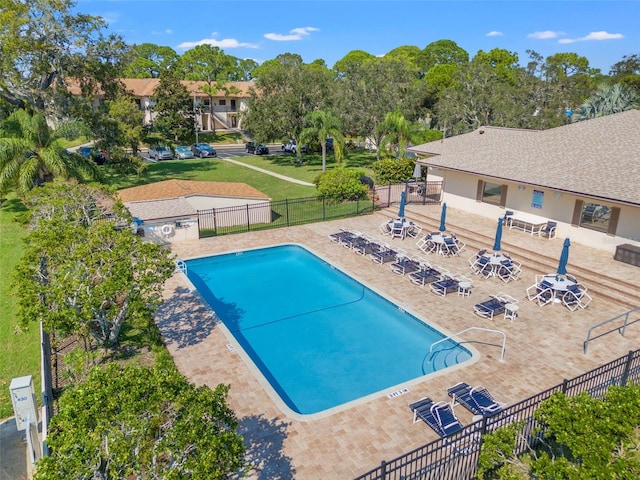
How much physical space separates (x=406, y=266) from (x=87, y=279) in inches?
487

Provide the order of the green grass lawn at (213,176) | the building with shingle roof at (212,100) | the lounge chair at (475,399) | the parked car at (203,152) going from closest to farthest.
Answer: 1. the lounge chair at (475,399)
2. the green grass lawn at (213,176)
3. the parked car at (203,152)
4. the building with shingle roof at (212,100)

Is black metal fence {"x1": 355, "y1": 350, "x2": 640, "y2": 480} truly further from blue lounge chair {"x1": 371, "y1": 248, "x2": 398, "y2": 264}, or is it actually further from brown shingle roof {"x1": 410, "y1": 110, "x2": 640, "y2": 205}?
brown shingle roof {"x1": 410, "y1": 110, "x2": 640, "y2": 205}

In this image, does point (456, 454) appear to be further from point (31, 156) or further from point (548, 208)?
point (31, 156)

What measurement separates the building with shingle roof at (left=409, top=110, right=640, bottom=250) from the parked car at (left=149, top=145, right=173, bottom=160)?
32.2 metres

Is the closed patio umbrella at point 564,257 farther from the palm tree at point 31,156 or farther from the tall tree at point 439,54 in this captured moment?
the tall tree at point 439,54

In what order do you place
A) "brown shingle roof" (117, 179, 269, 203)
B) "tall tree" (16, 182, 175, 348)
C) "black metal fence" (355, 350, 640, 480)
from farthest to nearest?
"brown shingle roof" (117, 179, 269, 203) < "tall tree" (16, 182, 175, 348) < "black metal fence" (355, 350, 640, 480)

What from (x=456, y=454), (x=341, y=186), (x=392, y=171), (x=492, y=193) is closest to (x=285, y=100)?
(x=392, y=171)

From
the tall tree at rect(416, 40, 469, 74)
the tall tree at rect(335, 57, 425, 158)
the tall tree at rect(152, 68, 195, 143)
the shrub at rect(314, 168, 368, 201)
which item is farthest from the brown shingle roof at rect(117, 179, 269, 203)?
the tall tree at rect(416, 40, 469, 74)

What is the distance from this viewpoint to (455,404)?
435 inches

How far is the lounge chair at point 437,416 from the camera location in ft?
32.6

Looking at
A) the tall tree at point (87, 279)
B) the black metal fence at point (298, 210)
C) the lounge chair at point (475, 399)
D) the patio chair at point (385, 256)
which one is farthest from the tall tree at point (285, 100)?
the lounge chair at point (475, 399)

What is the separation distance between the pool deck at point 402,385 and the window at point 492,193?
3.93m

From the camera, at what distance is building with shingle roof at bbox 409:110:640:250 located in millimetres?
19344

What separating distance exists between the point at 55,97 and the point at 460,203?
2871 centimetres
